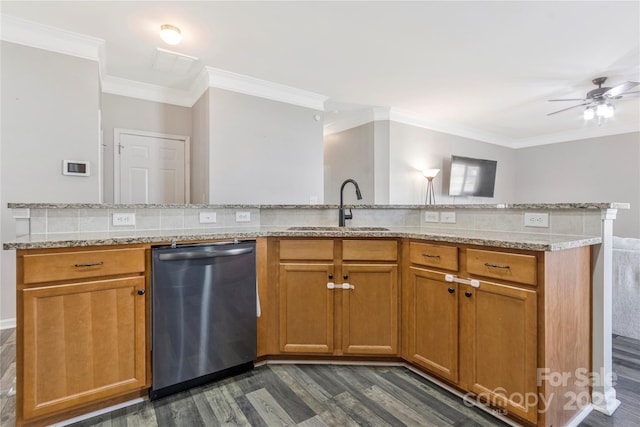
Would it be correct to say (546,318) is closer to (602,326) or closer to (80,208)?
(602,326)

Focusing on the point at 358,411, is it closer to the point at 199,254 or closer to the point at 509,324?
the point at 509,324

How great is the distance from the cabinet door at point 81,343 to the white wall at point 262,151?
1927mm

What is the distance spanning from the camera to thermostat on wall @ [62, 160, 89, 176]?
2.84 meters

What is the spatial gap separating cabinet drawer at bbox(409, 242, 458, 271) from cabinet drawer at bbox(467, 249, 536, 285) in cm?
9

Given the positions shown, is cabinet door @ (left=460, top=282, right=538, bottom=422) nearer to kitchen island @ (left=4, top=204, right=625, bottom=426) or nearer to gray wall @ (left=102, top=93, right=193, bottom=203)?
kitchen island @ (left=4, top=204, right=625, bottom=426)

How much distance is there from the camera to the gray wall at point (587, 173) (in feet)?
17.6

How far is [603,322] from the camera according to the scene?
1.67 metres

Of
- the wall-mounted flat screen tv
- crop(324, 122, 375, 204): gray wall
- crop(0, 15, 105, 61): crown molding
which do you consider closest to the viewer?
crop(0, 15, 105, 61): crown molding

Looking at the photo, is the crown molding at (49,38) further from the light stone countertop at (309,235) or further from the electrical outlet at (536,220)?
the electrical outlet at (536,220)

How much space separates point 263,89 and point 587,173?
240 inches

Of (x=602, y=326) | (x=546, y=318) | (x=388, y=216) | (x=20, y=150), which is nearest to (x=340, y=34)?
(x=388, y=216)

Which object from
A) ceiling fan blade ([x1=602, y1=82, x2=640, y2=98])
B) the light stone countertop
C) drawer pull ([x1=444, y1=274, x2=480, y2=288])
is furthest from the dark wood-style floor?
ceiling fan blade ([x1=602, y1=82, x2=640, y2=98])

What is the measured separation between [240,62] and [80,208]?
6.95 feet

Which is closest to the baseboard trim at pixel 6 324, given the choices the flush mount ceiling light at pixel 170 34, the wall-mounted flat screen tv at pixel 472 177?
the flush mount ceiling light at pixel 170 34
